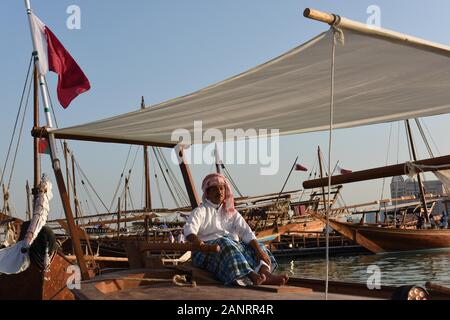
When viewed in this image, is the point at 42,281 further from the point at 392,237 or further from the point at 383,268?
the point at 392,237

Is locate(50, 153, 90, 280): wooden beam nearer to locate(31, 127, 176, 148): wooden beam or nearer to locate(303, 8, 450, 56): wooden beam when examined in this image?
locate(31, 127, 176, 148): wooden beam

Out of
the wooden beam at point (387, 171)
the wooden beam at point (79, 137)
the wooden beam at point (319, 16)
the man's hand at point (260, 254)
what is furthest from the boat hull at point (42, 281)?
the wooden beam at point (319, 16)

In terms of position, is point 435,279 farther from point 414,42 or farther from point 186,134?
point 414,42

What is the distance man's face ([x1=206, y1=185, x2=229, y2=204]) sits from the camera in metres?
5.16

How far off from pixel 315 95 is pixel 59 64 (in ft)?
14.0

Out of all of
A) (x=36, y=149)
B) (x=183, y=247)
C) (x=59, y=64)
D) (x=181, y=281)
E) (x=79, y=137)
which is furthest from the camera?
(x=36, y=149)

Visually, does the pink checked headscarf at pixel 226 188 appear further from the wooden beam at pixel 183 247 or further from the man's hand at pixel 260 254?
the wooden beam at pixel 183 247

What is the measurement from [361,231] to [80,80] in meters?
23.5

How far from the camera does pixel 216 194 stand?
5164 millimetres

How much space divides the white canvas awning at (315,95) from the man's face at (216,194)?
32.1 inches

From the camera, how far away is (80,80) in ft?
24.3

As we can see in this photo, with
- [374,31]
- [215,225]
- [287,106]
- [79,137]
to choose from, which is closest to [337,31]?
[374,31]

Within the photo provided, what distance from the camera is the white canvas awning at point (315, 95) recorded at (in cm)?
407
